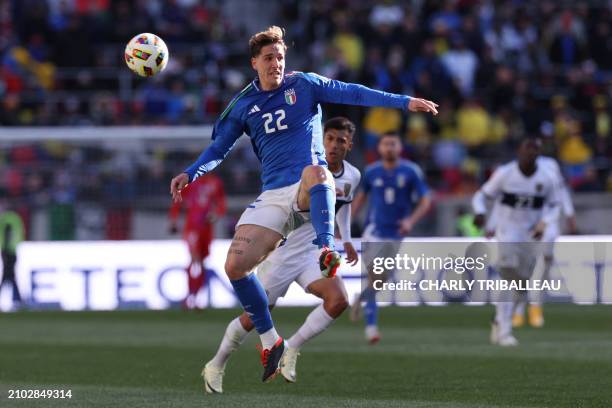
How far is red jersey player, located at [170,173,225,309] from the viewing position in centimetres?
2038

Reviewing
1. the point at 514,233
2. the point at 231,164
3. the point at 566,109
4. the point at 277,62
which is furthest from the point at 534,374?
the point at 566,109

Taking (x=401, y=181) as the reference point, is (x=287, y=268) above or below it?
below

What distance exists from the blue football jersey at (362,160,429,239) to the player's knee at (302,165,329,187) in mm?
6703

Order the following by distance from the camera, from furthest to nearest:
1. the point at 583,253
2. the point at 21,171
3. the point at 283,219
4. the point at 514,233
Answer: the point at 21,171
the point at 583,253
the point at 514,233
the point at 283,219

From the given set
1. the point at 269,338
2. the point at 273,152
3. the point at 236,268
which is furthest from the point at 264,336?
the point at 273,152

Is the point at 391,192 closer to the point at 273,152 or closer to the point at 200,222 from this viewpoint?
the point at 200,222

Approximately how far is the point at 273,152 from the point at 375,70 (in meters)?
16.1

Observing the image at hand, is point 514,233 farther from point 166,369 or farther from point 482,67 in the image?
point 482,67

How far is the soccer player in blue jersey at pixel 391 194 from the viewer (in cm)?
1587

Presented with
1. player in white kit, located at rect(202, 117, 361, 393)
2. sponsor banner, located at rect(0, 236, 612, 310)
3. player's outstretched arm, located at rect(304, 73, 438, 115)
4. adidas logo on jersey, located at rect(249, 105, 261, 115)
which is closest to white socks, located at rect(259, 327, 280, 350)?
player in white kit, located at rect(202, 117, 361, 393)

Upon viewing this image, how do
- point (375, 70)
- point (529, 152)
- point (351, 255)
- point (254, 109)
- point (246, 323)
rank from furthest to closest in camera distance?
point (375, 70), point (529, 152), point (351, 255), point (246, 323), point (254, 109)

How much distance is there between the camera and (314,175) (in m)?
9.21

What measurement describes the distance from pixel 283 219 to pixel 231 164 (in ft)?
46.1

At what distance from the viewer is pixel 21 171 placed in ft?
73.7
